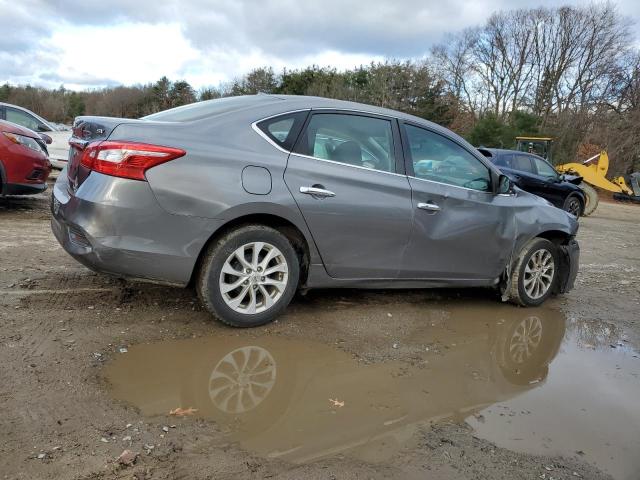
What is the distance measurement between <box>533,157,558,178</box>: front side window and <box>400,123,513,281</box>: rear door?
942 cm

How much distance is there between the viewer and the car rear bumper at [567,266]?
5.41 meters

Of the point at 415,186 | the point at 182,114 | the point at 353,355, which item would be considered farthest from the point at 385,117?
the point at 353,355

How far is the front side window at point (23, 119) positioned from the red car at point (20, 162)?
420 cm

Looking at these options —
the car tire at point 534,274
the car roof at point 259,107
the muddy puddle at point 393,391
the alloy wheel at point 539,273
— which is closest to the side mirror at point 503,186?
the car tire at point 534,274

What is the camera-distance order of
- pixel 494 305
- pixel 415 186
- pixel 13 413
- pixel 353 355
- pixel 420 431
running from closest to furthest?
pixel 13 413 < pixel 420 431 < pixel 353 355 < pixel 415 186 < pixel 494 305

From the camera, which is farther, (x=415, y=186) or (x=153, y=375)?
(x=415, y=186)

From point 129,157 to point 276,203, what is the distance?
990mm

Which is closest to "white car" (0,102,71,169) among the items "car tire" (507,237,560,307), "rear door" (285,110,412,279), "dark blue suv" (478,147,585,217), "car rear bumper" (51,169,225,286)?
"car rear bumper" (51,169,225,286)

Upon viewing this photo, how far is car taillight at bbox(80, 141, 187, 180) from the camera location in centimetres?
342

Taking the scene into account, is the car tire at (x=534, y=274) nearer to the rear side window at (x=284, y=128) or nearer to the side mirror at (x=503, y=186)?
the side mirror at (x=503, y=186)

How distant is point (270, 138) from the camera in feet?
12.6

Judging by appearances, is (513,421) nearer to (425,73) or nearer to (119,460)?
(119,460)

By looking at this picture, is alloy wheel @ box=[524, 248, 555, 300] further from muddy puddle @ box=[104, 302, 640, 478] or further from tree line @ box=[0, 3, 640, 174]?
tree line @ box=[0, 3, 640, 174]

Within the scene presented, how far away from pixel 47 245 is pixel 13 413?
144 inches
